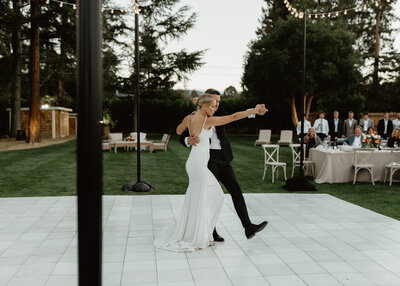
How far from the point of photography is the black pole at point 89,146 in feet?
3.92

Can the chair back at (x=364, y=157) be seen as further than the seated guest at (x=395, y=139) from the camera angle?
No

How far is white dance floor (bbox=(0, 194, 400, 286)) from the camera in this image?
329cm

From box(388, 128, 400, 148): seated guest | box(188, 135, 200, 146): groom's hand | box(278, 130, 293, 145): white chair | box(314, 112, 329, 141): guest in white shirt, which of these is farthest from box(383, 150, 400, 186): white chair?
box(278, 130, 293, 145): white chair

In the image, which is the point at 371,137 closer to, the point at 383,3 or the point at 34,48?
the point at 34,48

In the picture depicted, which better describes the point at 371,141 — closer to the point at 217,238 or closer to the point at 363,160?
the point at 363,160

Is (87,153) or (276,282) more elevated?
(87,153)

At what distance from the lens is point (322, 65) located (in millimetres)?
→ 21453

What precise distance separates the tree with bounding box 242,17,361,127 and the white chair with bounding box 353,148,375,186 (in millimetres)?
13159

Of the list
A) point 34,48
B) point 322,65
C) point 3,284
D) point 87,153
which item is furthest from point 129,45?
point 87,153

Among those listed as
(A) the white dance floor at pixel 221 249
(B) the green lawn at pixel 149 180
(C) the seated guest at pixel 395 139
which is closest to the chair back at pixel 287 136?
(B) the green lawn at pixel 149 180

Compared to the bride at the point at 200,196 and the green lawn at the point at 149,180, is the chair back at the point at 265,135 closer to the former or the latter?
the green lawn at the point at 149,180

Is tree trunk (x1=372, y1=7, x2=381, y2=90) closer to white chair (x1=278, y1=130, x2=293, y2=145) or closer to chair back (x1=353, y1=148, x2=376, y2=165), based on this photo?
white chair (x1=278, y1=130, x2=293, y2=145)

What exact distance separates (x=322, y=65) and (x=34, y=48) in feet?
52.0

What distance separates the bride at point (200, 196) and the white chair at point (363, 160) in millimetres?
5601
